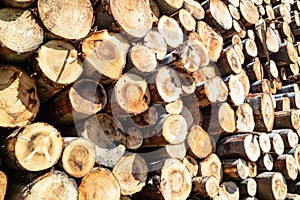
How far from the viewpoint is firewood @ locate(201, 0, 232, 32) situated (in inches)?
109

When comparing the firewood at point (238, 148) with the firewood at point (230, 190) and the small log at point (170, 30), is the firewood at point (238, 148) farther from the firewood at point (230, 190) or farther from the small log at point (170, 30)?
the small log at point (170, 30)

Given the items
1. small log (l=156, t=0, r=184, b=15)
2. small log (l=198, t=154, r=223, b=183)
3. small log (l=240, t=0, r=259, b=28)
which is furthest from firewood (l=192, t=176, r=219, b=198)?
small log (l=240, t=0, r=259, b=28)

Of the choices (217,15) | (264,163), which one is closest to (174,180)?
(264,163)

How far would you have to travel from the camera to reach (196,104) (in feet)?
7.76

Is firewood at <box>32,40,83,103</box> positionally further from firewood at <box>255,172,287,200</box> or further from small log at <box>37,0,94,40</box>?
firewood at <box>255,172,287,200</box>

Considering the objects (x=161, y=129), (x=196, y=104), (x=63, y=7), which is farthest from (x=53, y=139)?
(x=196, y=104)

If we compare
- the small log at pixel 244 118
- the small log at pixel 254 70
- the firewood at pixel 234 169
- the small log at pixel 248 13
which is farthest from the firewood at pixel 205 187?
the small log at pixel 248 13

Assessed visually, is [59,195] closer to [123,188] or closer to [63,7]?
[123,188]

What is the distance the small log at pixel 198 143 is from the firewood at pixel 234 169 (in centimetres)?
23

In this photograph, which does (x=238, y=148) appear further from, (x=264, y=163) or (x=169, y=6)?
(x=169, y=6)

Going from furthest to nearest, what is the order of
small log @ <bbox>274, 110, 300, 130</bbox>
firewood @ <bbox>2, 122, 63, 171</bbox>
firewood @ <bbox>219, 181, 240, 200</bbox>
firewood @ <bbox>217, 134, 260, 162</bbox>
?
small log @ <bbox>274, 110, 300, 130</bbox>
firewood @ <bbox>217, 134, 260, 162</bbox>
firewood @ <bbox>219, 181, 240, 200</bbox>
firewood @ <bbox>2, 122, 63, 171</bbox>

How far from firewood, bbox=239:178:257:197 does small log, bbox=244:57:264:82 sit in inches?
40.7

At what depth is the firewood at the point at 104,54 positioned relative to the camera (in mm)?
1592

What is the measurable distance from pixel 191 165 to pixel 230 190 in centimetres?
46
